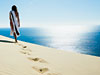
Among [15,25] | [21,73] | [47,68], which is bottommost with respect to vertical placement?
[47,68]

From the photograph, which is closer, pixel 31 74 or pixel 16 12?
pixel 31 74

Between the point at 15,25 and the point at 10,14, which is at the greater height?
the point at 10,14

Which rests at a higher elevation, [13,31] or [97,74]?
[13,31]

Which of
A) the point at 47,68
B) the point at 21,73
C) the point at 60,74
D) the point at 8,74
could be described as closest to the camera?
the point at 8,74

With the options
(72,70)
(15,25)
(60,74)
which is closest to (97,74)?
(72,70)

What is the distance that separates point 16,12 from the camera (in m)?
7.84

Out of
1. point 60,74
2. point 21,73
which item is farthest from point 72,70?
point 21,73

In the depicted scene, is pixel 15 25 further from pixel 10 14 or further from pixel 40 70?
pixel 40 70

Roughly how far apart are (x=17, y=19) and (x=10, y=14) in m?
0.59

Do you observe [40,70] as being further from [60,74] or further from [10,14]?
[10,14]

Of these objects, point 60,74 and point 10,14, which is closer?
point 60,74

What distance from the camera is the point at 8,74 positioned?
2.68 metres

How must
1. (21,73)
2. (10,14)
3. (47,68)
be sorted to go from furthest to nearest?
(10,14), (47,68), (21,73)

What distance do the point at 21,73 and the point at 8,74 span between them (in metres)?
0.34
